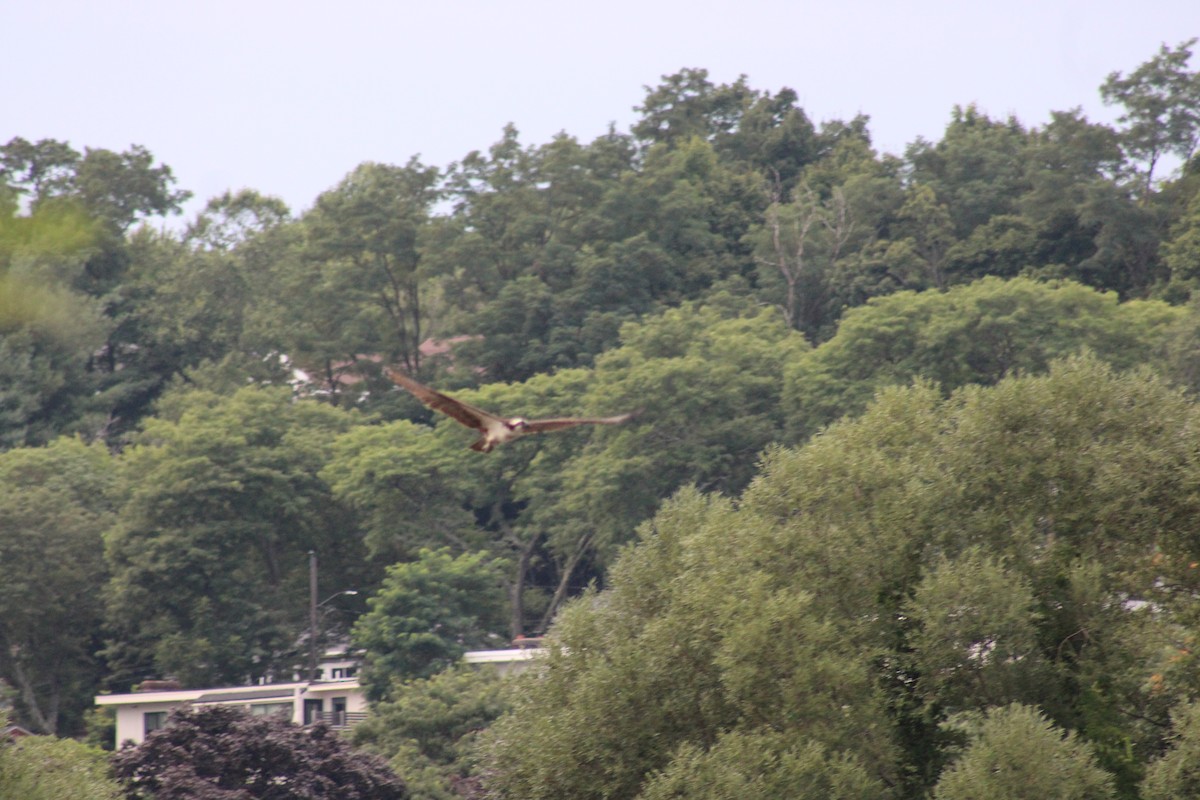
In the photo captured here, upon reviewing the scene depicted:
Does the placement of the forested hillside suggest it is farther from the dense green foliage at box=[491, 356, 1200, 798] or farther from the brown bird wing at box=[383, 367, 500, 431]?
the brown bird wing at box=[383, 367, 500, 431]

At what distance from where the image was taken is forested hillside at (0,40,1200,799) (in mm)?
18844

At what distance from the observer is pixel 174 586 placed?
52.9 m

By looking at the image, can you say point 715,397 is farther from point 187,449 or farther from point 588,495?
point 187,449

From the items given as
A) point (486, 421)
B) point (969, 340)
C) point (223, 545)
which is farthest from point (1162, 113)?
point (486, 421)

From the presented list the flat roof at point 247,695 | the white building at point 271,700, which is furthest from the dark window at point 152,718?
the flat roof at point 247,695

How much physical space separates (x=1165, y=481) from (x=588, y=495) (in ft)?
114

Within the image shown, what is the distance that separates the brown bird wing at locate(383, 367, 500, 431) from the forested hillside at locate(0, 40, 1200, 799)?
1.83 meters

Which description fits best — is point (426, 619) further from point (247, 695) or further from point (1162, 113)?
point (1162, 113)

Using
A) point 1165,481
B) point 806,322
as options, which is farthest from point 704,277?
point 1165,481

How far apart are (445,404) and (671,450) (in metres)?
42.1

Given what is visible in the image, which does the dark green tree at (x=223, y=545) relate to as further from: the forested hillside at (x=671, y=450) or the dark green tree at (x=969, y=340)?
the dark green tree at (x=969, y=340)

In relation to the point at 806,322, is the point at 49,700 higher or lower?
lower

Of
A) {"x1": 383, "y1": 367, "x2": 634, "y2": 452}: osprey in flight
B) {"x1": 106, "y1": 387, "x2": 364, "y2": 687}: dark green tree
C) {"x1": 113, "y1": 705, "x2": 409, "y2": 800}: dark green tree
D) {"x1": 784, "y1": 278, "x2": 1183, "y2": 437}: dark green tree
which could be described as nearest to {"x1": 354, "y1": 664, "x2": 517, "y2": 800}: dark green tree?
{"x1": 113, "y1": 705, "x2": 409, "y2": 800}: dark green tree

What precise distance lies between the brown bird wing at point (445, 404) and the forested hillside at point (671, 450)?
183 centimetres
